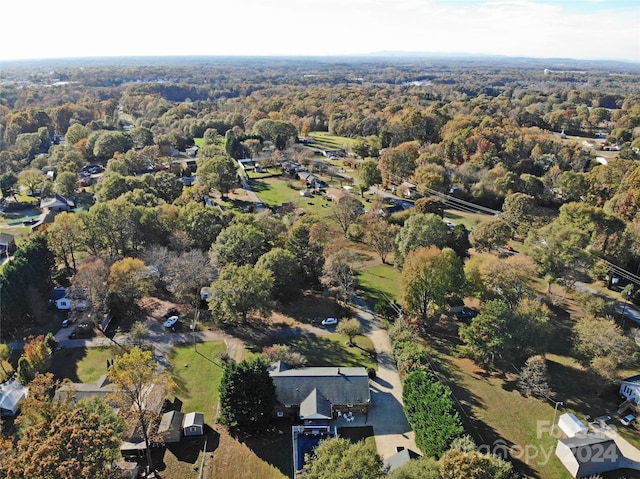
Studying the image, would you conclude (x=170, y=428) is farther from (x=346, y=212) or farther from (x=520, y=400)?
(x=346, y=212)

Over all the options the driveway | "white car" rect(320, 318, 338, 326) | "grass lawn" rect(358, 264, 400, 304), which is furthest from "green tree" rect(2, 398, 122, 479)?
"grass lawn" rect(358, 264, 400, 304)

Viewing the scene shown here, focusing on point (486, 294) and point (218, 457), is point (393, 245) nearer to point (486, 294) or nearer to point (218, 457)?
point (486, 294)

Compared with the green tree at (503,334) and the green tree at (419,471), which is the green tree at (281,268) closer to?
the green tree at (503,334)

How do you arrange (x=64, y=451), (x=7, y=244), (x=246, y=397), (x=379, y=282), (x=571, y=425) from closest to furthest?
(x=64, y=451) < (x=246, y=397) < (x=571, y=425) < (x=379, y=282) < (x=7, y=244)

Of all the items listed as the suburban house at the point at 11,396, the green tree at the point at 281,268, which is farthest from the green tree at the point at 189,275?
the suburban house at the point at 11,396

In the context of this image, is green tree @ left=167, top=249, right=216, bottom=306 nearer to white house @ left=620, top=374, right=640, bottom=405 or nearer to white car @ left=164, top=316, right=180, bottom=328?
white car @ left=164, top=316, right=180, bottom=328

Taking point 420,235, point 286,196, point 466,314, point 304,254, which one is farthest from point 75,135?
point 466,314
